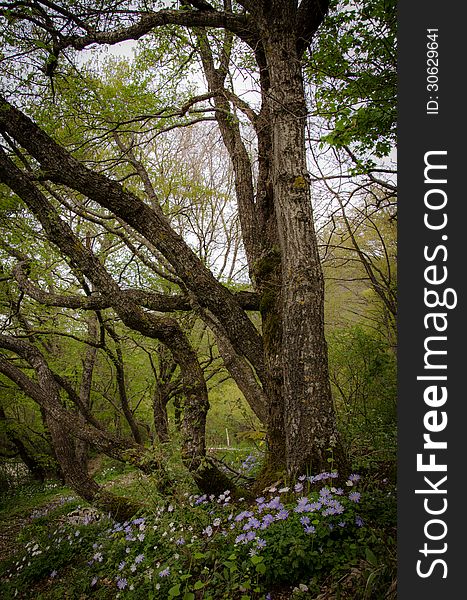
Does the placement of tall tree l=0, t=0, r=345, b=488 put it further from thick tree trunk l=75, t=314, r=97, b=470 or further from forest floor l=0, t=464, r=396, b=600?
thick tree trunk l=75, t=314, r=97, b=470

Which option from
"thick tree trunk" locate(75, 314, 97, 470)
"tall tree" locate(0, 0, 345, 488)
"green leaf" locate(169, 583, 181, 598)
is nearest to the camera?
"green leaf" locate(169, 583, 181, 598)

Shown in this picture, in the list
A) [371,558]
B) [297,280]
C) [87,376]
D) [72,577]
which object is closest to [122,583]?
[72,577]

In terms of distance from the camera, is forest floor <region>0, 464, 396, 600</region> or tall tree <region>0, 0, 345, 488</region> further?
tall tree <region>0, 0, 345, 488</region>

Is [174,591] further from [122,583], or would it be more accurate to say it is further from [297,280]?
[297,280]

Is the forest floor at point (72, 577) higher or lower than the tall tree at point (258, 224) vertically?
lower

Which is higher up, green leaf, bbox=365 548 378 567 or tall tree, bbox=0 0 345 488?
tall tree, bbox=0 0 345 488

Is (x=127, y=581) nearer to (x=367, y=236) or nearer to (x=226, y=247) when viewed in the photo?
(x=367, y=236)

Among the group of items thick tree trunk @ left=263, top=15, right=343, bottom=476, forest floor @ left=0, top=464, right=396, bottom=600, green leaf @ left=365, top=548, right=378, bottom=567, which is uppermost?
thick tree trunk @ left=263, top=15, right=343, bottom=476

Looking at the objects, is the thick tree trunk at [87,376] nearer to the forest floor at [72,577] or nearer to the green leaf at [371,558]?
the forest floor at [72,577]

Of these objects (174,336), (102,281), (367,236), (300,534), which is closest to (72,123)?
(102,281)

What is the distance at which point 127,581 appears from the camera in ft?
9.14

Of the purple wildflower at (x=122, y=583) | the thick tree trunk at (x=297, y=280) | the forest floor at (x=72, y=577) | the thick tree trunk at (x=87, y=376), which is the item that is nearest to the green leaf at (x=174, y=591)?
the forest floor at (x=72, y=577)

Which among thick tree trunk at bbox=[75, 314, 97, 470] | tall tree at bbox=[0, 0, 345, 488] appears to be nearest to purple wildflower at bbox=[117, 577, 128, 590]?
tall tree at bbox=[0, 0, 345, 488]

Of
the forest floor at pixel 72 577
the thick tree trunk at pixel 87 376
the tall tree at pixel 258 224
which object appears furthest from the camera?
the thick tree trunk at pixel 87 376
